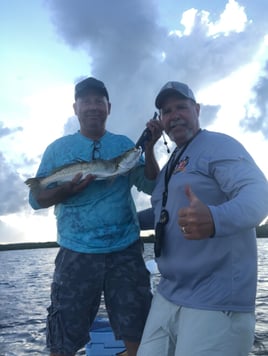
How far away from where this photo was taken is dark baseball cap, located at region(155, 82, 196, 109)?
15.0 ft

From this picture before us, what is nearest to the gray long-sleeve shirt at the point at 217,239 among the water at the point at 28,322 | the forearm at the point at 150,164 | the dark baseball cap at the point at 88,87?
the forearm at the point at 150,164

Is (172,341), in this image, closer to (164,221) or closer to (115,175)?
(164,221)

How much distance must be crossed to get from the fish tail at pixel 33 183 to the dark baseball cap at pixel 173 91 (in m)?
1.71

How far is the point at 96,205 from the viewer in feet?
17.0

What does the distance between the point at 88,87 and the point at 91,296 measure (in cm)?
247

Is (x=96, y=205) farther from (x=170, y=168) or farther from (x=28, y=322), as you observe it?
(x=28, y=322)

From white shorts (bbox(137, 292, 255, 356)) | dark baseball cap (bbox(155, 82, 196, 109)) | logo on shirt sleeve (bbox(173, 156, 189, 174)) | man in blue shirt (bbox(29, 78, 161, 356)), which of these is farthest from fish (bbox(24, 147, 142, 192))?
white shorts (bbox(137, 292, 255, 356))

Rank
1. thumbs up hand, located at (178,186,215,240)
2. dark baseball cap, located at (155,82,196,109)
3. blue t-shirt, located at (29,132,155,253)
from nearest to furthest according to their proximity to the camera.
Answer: thumbs up hand, located at (178,186,215,240) → dark baseball cap, located at (155,82,196,109) → blue t-shirt, located at (29,132,155,253)

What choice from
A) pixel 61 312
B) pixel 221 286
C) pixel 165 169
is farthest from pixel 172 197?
pixel 61 312

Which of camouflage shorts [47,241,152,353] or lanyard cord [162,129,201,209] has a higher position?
lanyard cord [162,129,201,209]

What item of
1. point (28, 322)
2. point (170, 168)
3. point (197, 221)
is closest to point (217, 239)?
point (197, 221)

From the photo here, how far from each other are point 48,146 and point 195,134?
206 centimetres

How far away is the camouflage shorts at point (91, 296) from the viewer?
16.4 ft

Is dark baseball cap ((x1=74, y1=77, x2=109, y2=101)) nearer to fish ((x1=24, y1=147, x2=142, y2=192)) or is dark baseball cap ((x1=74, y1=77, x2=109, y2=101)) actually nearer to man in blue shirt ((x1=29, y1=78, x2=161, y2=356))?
man in blue shirt ((x1=29, y1=78, x2=161, y2=356))
